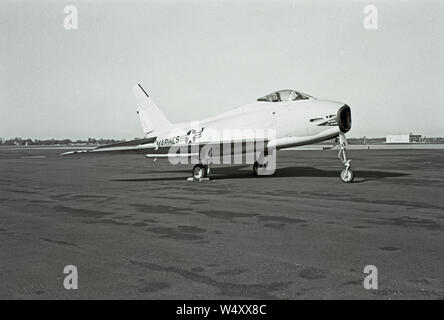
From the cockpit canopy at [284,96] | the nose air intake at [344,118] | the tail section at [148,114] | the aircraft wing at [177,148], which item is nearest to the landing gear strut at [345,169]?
the nose air intake at [344,118]

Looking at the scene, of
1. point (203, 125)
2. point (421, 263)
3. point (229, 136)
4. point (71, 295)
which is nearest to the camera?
point (71, 295)

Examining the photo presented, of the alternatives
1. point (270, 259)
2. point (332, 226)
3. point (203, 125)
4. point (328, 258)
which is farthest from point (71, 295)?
point (203, 125)

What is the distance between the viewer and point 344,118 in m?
14.9

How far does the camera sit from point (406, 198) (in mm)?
10844

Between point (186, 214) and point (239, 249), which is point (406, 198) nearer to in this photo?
point (186, 214)

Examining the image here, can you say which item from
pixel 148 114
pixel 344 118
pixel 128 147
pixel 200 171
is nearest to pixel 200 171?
pixel 200 171

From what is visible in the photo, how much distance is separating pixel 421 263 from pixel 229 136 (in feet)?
41.0

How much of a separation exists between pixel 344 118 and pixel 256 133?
11.6 feet

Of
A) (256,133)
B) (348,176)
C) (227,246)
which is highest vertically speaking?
(256,133)

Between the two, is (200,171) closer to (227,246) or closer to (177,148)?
(177,148)

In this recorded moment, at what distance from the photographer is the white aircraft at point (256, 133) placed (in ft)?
49.7

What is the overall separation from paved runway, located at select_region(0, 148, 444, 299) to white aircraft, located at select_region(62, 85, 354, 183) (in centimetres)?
403

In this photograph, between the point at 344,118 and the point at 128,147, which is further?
the point at 128,147
